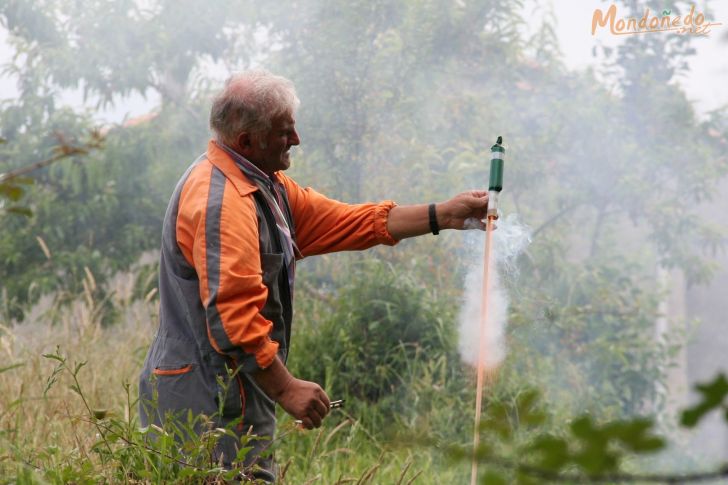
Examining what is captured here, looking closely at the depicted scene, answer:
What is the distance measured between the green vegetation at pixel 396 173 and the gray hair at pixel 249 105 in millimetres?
2075

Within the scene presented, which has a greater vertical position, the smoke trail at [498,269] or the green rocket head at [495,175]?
the green rocket head at [495,175]

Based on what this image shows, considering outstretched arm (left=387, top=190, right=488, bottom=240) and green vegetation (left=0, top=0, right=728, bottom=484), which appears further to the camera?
green vegetation (left=0, top=0, right=728, bottom=484)

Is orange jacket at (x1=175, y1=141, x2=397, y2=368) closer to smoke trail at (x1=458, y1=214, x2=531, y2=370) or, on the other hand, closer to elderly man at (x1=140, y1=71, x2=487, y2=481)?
elderly man at (x1=140, y1=71, x2=487, y2=481)

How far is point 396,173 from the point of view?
19.5ft

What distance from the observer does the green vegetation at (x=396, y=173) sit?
455 cm

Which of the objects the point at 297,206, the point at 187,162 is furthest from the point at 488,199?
the point at 187,162

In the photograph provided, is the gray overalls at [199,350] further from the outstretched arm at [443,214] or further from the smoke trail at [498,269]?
the smoke trail at [498,269]

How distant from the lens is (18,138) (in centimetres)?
696

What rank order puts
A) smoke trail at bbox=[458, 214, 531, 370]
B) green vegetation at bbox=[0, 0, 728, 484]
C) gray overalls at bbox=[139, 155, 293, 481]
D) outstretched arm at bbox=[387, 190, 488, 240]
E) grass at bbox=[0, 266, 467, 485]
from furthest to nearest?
1. green vegetation at bbox=[0, 0, 728, 484]
2. smoke trail at bbox=[458, 214, 531, 370]
3. outstretched arm at bbox=[387, 190, 488, 240]
4. gray overalls at bbox=[139, 155, 293, 481]
5. grass at bbox=[0, 266, 467, 485]

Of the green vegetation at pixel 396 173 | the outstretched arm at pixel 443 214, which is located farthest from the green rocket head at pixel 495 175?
the green vegetation at pixel 396 173

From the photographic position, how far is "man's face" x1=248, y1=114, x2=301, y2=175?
2.45m

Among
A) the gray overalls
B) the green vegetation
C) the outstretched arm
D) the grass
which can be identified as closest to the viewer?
the grass

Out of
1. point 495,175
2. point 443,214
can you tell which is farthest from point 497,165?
point 443,214

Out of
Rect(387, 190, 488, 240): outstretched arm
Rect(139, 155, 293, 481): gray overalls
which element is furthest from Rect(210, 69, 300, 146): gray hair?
Rect(387, 190, 488, 240): outstretched arm
